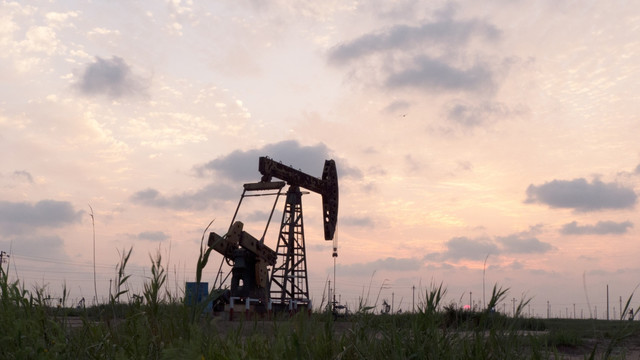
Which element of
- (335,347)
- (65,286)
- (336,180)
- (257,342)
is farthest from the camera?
(336,180)

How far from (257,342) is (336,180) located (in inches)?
1233

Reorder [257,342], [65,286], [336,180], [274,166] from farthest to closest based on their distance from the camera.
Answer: [336,180], [274,166], [65,286], [257,342]

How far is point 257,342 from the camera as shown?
18.7ft

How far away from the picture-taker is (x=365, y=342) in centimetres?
524

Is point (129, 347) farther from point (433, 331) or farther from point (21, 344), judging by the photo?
point (433, 331)

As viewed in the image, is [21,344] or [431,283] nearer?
[431,283]

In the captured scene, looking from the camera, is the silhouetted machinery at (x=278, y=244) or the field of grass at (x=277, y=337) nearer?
the field of grass at (x=277, y=337)

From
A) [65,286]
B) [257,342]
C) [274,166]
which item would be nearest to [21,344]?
[65,286]

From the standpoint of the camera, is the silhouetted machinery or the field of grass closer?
the field of grass

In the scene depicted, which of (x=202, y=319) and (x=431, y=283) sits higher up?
(x=431, y=283)

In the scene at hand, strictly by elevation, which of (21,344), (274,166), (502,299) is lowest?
(21,344)

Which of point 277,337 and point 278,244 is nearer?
point 277,337

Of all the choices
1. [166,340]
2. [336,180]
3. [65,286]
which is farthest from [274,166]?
[166,340]

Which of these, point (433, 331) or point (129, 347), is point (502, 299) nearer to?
point (433, 331)
